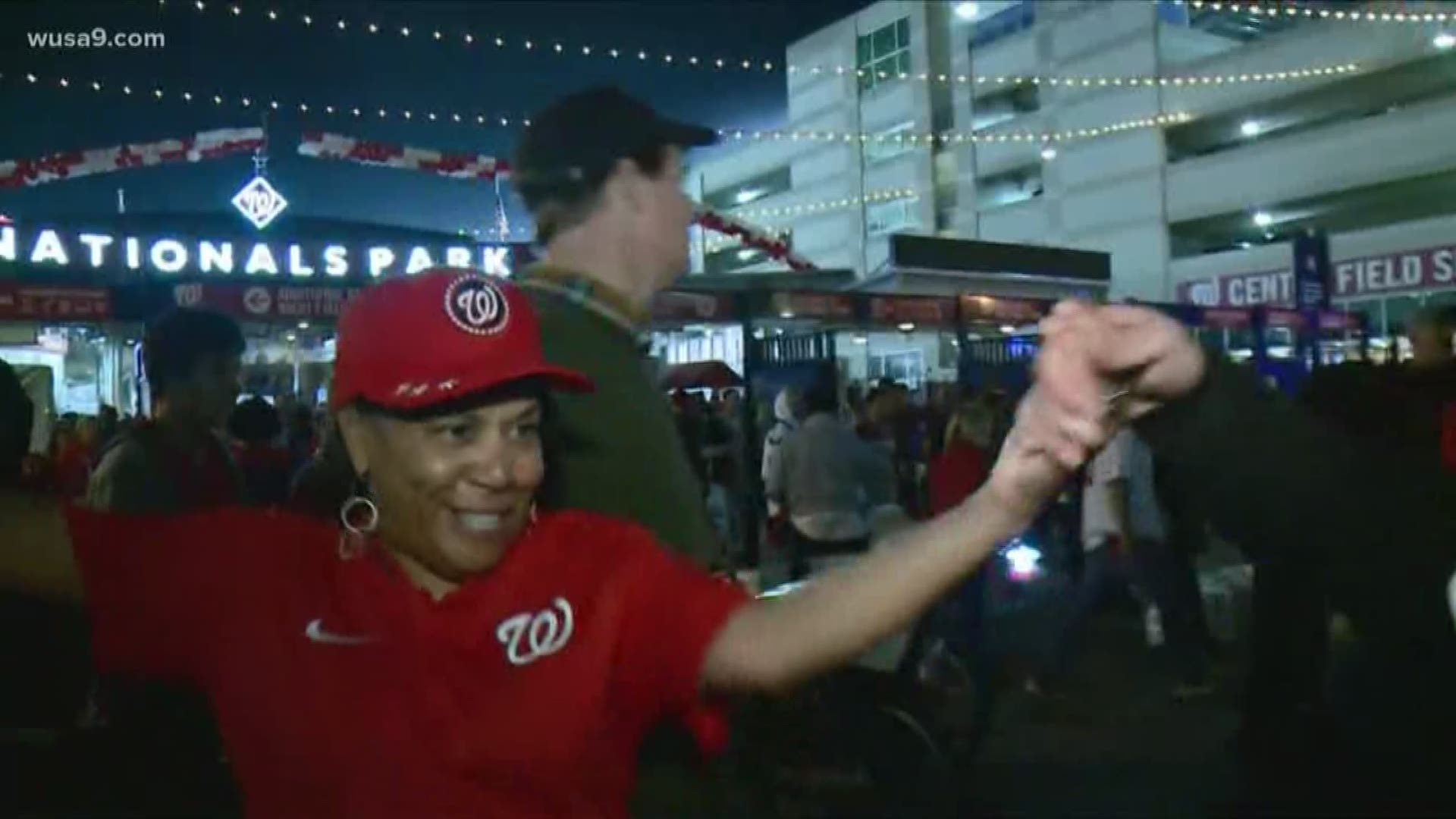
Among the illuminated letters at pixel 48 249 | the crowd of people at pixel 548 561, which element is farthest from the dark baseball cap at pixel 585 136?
the illuminated letters at pixel 48 249

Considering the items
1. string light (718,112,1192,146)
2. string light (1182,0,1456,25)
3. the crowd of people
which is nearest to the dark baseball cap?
the crowd of people

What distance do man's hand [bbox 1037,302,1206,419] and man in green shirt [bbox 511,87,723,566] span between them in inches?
26.9

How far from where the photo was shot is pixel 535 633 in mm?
1608

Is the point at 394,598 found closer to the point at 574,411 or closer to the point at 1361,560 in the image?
the point at 574,411

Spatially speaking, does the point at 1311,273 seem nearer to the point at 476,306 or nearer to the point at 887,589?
the point at 887,589

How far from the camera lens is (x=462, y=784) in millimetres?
1549

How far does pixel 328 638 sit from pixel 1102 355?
955 mm

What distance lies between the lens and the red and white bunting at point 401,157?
1534cm


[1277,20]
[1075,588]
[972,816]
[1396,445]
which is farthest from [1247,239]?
[1396,445]

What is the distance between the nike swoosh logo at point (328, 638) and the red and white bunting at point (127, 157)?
1556 centimetres

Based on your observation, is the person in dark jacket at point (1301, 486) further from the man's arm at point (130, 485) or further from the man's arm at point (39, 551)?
the man's arm at point (130, 485)

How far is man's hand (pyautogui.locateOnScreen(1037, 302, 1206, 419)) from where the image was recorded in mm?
1491

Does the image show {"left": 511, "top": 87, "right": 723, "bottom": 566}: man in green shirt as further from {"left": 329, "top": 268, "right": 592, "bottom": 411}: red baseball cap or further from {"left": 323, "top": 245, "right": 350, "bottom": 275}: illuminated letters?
{"left": 323, "top": 245, "right": 350, "bottom": 275}: illuminated letters

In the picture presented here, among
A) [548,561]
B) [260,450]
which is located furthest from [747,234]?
[548,561]
